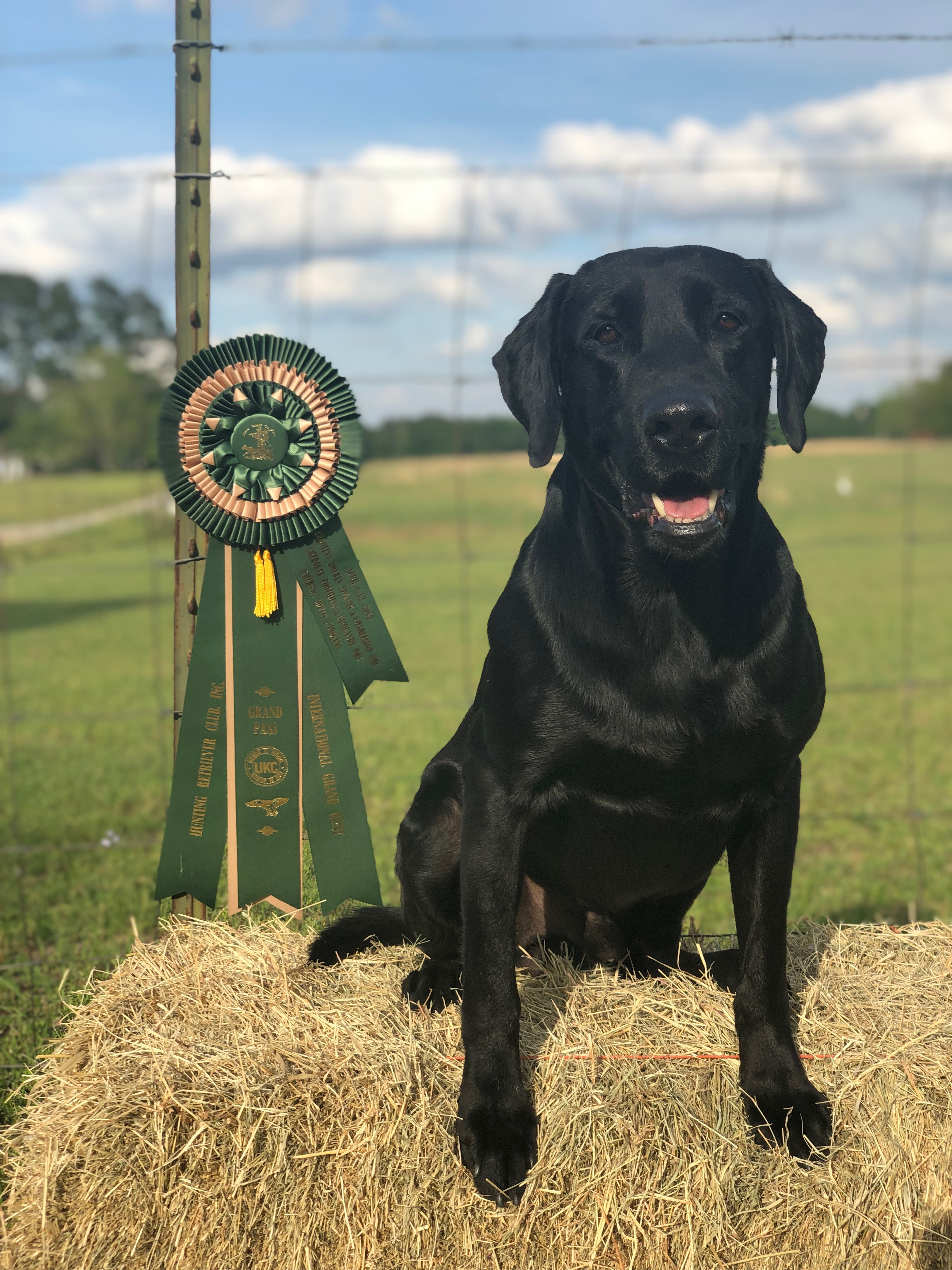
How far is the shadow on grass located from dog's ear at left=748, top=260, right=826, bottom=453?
15.0 meters

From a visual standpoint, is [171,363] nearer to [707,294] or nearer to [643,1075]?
[707,294]

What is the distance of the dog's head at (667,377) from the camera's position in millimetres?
2115

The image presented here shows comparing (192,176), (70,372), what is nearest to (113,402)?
(70,372)

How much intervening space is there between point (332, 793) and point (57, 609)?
1768 cm

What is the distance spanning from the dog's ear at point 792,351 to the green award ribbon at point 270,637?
1.12 meters

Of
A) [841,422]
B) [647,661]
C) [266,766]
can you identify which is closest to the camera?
[647,661]

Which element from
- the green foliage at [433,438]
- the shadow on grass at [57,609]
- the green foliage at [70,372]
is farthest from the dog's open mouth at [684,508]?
the green foliage at [70,372]

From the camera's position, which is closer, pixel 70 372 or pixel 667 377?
pixel 667 377

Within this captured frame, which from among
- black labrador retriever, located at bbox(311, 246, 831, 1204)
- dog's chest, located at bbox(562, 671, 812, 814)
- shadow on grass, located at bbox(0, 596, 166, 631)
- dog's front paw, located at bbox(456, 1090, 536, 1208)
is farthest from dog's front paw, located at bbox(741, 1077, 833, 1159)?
shadow on grass, located at bbox(0, 596, 166, 631)

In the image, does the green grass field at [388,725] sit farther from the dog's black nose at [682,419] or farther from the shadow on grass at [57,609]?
the dog's black nose at [682,419]

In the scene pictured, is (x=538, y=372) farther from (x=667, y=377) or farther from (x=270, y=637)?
(x=270, y=637)

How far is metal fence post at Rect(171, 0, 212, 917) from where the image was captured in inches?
114

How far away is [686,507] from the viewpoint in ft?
7.16

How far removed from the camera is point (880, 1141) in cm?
226
